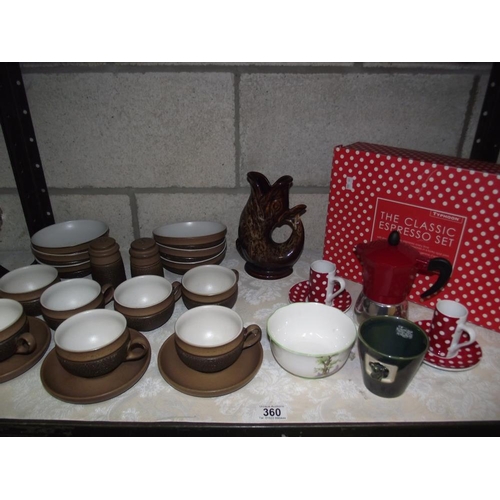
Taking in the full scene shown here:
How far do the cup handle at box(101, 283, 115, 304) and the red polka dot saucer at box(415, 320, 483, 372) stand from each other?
27.9 inches

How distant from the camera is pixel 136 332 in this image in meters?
0.87

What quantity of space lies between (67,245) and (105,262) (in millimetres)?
138

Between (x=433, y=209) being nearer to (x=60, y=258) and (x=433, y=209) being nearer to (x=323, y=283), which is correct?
(x=323, y=283)

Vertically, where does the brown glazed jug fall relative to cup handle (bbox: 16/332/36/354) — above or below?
above

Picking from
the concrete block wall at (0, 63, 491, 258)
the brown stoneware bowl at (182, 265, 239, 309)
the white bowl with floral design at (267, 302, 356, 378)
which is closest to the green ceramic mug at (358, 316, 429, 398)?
the white bowl with floral design at (267, 302, 356, 378)

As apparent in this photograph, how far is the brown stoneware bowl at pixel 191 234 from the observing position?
3.42ft

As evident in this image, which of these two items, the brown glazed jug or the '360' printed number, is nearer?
the '360' printed number

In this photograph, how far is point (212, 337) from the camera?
87 centimetres

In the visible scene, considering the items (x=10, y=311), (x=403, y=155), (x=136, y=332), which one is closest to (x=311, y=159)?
(x=403, y=155)

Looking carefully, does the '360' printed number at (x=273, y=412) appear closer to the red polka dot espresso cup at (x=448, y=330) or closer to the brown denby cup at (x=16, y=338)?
the red polka dot espresso cup at (x=448, y=330)

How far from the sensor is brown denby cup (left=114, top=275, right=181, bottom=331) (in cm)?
86

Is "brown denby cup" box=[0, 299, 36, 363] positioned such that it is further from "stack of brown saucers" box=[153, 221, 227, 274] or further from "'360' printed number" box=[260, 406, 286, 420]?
"'360' printed number" box=[260, 406, 286, 420]

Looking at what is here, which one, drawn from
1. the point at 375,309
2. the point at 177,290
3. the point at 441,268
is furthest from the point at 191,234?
the point at 441,268

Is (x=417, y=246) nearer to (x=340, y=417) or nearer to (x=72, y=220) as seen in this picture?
(x=340, y=417)
